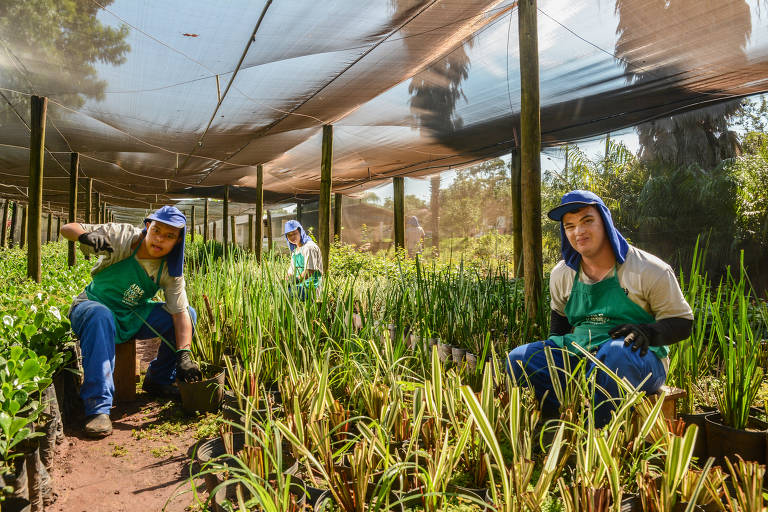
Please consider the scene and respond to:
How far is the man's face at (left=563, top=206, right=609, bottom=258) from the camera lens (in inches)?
72.1

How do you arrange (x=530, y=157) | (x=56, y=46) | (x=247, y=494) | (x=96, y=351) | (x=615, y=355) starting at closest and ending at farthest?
(x=247, y=494), (x=615, y=355), (x=96, y=351), (x=530, y=157), (x=56, y=46)

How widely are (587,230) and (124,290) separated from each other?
2355 millimetres

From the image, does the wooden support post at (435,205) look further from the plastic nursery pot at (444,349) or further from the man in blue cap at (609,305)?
the man in blue cap at (609,305)

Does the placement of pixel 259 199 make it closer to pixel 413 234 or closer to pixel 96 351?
pixel 413 234

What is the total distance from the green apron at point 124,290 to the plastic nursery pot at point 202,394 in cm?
51

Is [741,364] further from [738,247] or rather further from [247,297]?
[738,247]

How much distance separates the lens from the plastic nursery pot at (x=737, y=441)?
1.59 m

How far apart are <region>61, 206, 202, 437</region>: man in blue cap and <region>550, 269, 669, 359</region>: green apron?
1.87 meters

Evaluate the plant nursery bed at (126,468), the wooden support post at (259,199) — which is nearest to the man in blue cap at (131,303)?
the plant nursery bed at (126,468)

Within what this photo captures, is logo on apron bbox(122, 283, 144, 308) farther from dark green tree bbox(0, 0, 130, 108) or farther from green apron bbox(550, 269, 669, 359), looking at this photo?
green apron bbox(550, 269, 669, 359)

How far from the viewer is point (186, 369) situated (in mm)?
2385

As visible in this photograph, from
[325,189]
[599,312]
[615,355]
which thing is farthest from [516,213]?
[615,355]

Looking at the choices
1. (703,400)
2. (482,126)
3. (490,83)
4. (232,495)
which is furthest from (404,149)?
(232,495)

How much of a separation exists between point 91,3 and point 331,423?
313 cm
